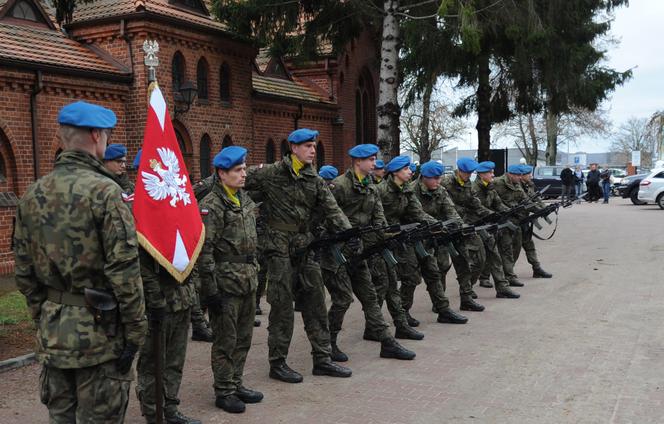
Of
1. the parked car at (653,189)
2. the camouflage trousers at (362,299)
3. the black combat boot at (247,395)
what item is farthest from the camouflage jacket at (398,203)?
the parked car at (653,189)

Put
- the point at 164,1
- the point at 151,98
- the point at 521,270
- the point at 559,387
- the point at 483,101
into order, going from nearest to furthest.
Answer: the point at 151,98
the point at 559,387
the point at 521,270
the point at 164,1
the point at 483,101

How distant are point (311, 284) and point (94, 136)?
3002 millimetres

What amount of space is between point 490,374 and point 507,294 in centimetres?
404

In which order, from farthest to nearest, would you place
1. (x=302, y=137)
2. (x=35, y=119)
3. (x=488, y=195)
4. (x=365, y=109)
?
(x=365, y=109) → (x=35, y=119) → (x=488, y=195) → (x=302, y=137)

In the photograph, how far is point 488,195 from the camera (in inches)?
414

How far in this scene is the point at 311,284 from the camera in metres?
6.07

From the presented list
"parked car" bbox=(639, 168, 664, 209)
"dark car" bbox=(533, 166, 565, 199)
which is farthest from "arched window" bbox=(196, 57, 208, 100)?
"dark car" bbox=(533, 166, 565, 199)

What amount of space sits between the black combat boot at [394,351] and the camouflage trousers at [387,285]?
1.94ft

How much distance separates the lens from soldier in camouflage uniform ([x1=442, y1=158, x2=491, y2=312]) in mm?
9234

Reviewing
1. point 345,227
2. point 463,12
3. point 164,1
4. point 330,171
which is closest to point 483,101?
point 463,12

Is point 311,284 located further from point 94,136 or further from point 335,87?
point 335,87

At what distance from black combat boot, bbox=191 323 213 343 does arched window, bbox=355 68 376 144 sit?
17393 mm

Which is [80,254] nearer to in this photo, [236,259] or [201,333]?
[236,259]

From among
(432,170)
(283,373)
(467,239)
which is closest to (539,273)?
(467,239)
